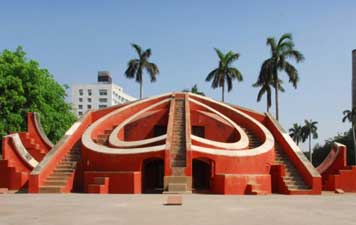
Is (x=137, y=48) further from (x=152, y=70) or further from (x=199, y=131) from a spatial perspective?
(x=199, y=131)

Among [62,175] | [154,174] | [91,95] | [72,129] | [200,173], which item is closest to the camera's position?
[62,175]

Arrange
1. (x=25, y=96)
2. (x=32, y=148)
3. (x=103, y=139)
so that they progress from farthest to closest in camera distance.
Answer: (x=25, y=96)
(x=32, y=148)
(x=103, y=139)

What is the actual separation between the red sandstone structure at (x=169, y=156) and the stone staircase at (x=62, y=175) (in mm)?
37

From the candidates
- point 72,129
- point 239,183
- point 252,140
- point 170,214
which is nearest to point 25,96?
point 72,129

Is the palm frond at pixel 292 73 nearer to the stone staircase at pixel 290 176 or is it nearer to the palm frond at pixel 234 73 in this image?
the palm frond at pixel 234 73

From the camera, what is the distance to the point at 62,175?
17594mm

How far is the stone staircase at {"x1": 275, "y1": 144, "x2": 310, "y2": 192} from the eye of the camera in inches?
671

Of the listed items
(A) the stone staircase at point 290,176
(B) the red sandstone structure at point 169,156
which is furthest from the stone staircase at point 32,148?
(A) the stone staircase at point 290,176

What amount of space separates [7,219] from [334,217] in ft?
21.9

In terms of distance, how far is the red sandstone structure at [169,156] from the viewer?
1625cm

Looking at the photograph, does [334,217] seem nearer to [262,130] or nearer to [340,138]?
[262,130]

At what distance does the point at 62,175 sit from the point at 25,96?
14147 millimetres

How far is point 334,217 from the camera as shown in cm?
934

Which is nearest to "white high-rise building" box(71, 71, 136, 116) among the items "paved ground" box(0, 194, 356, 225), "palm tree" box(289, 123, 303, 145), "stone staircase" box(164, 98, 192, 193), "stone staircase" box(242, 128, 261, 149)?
"palm tree" box(289, 123, 303, 145)
